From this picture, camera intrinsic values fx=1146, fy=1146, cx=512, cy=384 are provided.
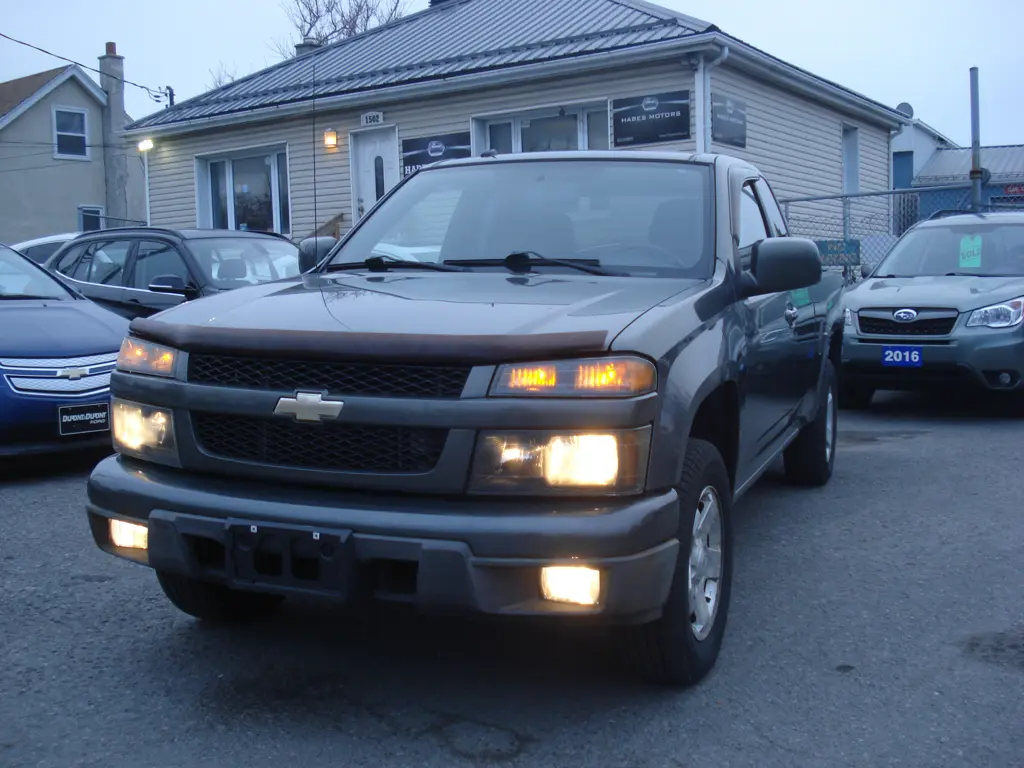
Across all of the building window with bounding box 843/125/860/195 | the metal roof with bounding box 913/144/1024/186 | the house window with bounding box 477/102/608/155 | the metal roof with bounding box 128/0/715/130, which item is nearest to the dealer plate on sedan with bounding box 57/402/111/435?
the metal roof with bounding box 128/0/715/130

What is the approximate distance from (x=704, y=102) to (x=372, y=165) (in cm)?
611

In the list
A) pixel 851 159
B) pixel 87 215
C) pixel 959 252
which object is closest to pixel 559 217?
pixel 959 252

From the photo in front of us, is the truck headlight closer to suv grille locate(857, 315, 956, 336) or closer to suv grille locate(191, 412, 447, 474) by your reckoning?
suv grille locate(191, 412, 447, 474)

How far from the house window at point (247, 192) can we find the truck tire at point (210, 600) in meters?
16.8

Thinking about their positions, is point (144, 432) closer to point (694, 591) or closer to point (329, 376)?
point (329, 376)

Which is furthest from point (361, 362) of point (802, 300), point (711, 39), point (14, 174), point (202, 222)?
point (14, 174)

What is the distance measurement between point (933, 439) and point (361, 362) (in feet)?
20.6

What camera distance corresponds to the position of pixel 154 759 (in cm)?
303

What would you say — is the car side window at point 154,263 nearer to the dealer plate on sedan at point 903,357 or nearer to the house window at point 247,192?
the dealer plate on sedan at point 903,357

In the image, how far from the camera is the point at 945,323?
9.11m

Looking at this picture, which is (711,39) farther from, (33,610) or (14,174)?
(14,174)

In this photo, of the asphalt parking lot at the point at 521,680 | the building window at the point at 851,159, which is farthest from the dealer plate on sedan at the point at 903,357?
the building window at the point at 851,159

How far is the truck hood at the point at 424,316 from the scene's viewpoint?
3.02 m

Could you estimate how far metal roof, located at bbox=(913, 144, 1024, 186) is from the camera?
43.7 meters
